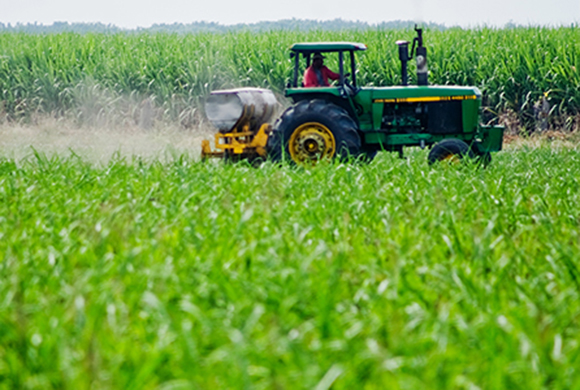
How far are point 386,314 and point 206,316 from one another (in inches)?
28.3

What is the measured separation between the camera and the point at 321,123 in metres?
8.78

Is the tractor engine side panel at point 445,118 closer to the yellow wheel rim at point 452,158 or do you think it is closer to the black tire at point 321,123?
the yellow wheel rim at point 452,158

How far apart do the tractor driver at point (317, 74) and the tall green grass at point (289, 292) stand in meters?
3.46

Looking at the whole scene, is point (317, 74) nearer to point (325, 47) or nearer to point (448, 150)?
point (325, 47)

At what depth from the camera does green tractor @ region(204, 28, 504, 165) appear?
874 cm

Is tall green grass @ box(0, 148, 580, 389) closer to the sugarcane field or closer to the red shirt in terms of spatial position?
the sugarcane field

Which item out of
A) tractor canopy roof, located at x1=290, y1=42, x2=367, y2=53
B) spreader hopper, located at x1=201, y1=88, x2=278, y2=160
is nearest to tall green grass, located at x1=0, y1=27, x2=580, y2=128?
spreader hopper, located at x1=201, y1=88, x2=278, y2=160

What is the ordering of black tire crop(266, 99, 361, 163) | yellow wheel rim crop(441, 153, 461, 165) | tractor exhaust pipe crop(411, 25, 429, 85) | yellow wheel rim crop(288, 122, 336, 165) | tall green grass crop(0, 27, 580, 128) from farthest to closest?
1. tall green grass crop(0, 27, 580, 128)
2. tractor exhaust pipe crop(411, 25, 429, 85)
3. yellow wheel rim crop(288, 122, 336, 165)
4. black tire crop(266, 99, 361, 163)
5. yellow wheel rim crop(441, 153, 461, 165)

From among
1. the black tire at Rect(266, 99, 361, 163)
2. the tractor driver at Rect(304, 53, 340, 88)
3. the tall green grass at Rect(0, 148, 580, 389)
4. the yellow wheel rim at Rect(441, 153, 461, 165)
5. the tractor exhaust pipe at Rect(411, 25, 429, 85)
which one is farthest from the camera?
the tractor driver at Rect(304, 53, 340, 88)

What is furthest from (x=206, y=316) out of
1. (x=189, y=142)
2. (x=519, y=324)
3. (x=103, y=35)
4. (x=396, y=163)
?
(x=103, y=35)

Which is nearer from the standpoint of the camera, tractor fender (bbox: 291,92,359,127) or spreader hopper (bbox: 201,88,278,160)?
tractor fender (bbox: 291,92,359,127)

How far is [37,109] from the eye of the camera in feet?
59.9

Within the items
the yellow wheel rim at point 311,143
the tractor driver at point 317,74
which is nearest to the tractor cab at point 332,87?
the tractor driver at point 317,74

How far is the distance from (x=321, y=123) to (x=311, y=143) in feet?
0.89
